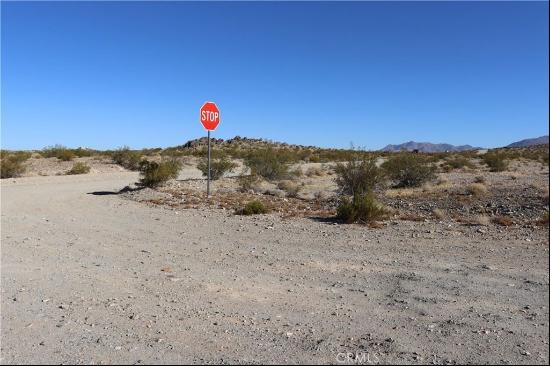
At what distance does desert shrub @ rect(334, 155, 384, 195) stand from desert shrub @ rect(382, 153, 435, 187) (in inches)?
201

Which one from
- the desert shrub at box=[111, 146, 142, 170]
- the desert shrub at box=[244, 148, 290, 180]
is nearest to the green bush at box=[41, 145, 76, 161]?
the desert shrub at box=[111, 146, 142, 170]

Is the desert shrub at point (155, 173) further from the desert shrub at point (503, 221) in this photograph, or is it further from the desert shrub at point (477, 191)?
the desert shrub at point (503, 221)

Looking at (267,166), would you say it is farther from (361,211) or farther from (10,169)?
(361,211)

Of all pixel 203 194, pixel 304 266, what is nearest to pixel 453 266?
pixel 304 266

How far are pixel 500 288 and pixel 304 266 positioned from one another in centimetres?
A: 294

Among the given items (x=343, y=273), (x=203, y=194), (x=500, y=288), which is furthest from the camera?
(x=203, y=194)

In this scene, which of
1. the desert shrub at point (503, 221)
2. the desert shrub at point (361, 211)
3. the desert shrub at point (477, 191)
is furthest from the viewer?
the desert shrub at point (477, 191)

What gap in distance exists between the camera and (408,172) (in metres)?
25.3

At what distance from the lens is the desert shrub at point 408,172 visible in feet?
81.7

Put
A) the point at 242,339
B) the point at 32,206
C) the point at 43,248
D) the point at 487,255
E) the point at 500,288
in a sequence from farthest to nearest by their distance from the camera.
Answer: the point at 32,206, the point at 43,248, the point at 487,255, the point at 500,288, the point at 242,339

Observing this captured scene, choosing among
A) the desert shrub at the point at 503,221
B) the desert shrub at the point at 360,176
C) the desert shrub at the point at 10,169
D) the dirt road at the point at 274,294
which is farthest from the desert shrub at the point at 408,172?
the desert shrub at the point at 10,169

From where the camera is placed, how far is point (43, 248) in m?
10.0

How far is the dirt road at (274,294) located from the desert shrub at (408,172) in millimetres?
13107

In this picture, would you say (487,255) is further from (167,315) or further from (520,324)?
(167,315)
